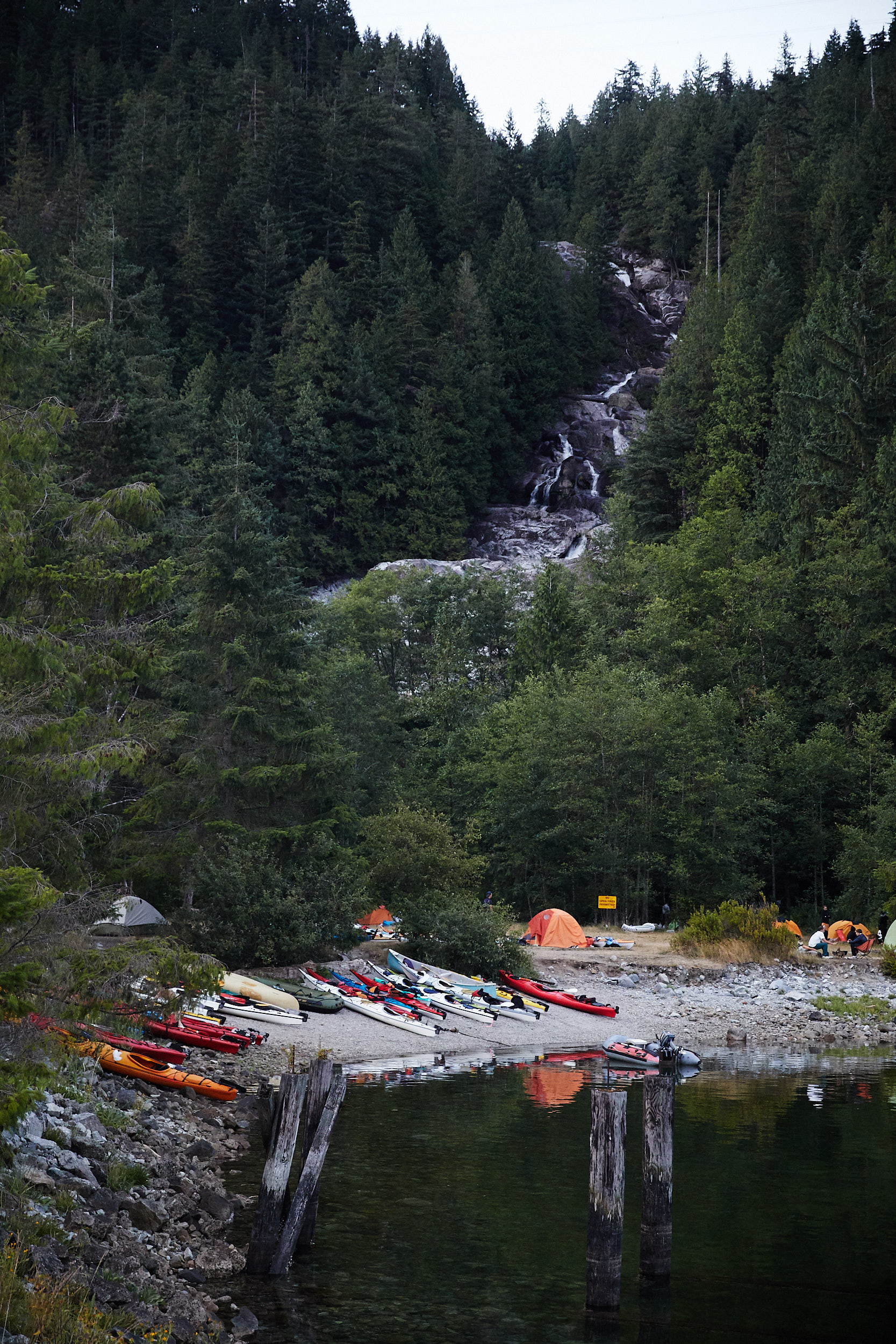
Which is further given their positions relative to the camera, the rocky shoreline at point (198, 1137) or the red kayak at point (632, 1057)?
the red kayak at point (632, 1057)

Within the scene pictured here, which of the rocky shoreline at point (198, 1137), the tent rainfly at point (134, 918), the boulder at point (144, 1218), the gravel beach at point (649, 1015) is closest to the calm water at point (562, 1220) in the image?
the rocky shoreline at point (198, 1137)

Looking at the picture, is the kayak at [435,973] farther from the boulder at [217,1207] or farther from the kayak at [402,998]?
the boulder at [217,1207]

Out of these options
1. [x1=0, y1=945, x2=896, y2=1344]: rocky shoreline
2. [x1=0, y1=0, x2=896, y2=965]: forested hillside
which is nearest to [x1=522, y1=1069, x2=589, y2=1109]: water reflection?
[x1=0, y1=945, x2=896, y2=1344]: rocky shoreline

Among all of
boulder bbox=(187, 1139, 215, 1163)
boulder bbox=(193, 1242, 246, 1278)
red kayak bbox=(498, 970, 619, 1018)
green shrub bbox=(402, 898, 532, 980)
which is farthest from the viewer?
green shrub bbox=(402, 898, 532, 980)

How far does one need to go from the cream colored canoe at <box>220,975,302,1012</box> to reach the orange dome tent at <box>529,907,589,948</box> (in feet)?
42.2

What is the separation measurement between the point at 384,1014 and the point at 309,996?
1571mm

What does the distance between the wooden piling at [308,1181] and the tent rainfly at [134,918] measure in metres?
14.2

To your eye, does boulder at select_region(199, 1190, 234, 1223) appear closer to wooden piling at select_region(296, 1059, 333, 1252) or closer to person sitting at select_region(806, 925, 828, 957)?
wooden piling at select_region(296, 1059, 333, 1252)

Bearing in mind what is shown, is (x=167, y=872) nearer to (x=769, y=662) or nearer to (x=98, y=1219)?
(x=98, y=1219)

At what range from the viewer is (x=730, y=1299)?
10.7 m

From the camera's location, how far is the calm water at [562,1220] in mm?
10078

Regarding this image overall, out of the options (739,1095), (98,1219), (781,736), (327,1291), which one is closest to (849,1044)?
(739,1095)

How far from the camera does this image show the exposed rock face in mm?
73875

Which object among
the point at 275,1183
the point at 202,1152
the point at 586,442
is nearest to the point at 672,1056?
the point at 202,1152
